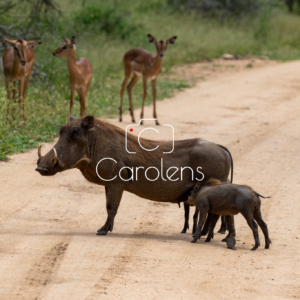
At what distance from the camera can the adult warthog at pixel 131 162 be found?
550 cm

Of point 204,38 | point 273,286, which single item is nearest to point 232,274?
point 273,286

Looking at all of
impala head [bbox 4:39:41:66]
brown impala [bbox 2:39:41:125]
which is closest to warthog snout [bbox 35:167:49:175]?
brown impala [bbox 2:39:41:125]

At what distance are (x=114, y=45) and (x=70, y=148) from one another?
16633 mm

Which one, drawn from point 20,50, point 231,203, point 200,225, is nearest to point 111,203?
point 200,225

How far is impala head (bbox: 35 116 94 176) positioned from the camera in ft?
17.6

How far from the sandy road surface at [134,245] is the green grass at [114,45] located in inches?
78.3

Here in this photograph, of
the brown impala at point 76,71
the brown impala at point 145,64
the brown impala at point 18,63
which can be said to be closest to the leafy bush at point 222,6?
the brown impala at point 145,64

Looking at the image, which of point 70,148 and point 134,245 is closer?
point 134,245

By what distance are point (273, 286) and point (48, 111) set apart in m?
7.89

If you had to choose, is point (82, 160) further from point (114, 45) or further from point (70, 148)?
point (114, 45)

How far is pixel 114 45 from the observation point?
2152 centimetres

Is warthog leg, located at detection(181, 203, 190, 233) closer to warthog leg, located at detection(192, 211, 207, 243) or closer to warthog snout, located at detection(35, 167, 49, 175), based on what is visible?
warthog leg, located at detection(192, 211, 207, 243)

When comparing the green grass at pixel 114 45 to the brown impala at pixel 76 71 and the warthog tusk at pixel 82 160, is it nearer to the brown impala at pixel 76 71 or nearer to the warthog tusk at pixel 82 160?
the brown impala at pixel 76 71

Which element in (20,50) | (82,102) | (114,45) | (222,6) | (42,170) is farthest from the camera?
(222,6)
